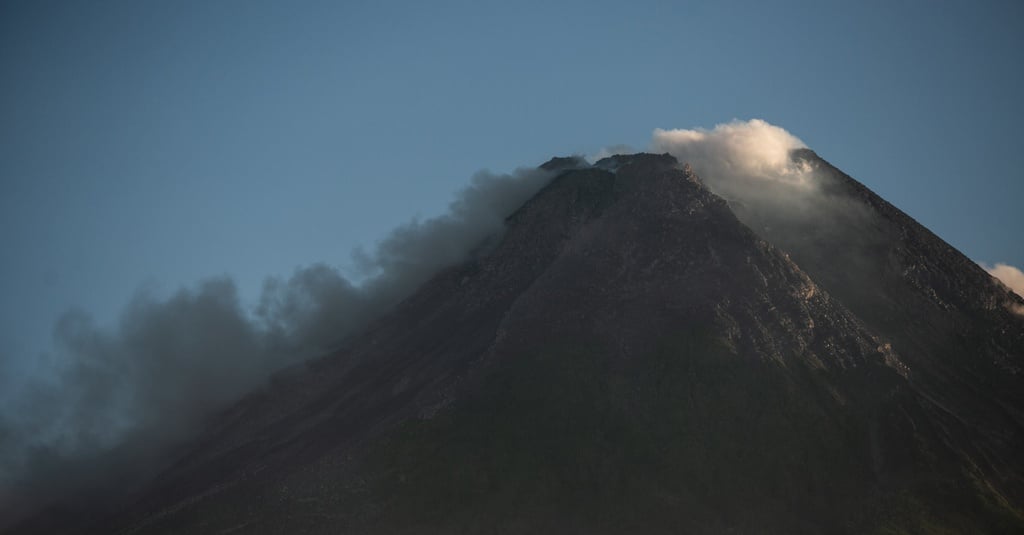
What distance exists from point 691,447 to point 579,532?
25.9 metres

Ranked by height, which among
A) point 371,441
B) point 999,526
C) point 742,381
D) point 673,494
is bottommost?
point 999,526

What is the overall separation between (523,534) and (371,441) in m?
34.0

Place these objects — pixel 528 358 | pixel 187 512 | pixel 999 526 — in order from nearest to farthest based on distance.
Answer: pixel 999 526
pixel 187 512
pixel 528 358

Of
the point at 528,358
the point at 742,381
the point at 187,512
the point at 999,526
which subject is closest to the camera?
the point at 999,526

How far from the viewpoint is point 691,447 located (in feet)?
576

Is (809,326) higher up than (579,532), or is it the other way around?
(809,326)

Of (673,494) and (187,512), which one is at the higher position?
(187,512)

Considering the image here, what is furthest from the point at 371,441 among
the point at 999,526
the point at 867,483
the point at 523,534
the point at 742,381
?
the point at 999,526

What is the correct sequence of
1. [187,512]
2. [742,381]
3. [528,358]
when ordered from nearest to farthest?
1. [187,512]
2. [742,381]
3. [528,358]

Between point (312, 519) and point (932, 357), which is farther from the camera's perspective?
point (932, 357)

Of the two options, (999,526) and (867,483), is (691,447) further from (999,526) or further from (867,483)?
(999,526)

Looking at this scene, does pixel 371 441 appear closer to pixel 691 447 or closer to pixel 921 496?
pixel 691 447

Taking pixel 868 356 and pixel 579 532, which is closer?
pixel 579 532

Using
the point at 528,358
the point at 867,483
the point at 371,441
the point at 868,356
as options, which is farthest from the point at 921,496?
the point at 371,441
